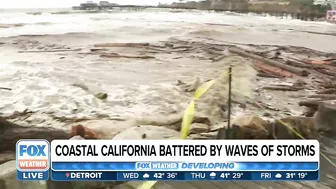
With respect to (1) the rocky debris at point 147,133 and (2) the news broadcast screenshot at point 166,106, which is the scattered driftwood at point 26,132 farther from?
(1) the rocky debris at point 147,133

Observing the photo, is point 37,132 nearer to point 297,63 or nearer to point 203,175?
point 203,175

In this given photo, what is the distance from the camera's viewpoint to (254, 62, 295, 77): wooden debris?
1.49 metres

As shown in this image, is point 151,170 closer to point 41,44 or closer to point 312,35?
point 41,44

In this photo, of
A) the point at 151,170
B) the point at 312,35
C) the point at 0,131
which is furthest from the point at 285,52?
the point at 0,131

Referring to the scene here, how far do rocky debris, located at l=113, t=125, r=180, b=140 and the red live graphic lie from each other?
31 cm

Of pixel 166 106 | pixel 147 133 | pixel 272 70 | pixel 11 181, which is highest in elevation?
pixel 272 70

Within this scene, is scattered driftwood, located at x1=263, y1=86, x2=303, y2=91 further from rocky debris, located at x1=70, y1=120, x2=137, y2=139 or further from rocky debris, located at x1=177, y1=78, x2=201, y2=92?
rocky debris, located at x1=70, y1=120, x2=137, y2=139

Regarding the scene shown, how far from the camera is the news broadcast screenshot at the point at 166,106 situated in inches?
53.5

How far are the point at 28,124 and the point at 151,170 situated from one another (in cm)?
53

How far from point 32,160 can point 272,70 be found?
1108 mm

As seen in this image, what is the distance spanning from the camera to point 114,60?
154cm

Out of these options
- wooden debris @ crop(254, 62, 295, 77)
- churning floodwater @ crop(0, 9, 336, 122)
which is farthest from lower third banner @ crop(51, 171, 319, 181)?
wooden debris @ crop(254, 62, 295, 77)

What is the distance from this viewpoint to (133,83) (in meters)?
1.47

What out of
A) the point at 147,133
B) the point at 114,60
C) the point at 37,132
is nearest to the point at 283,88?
the point at 147,133
